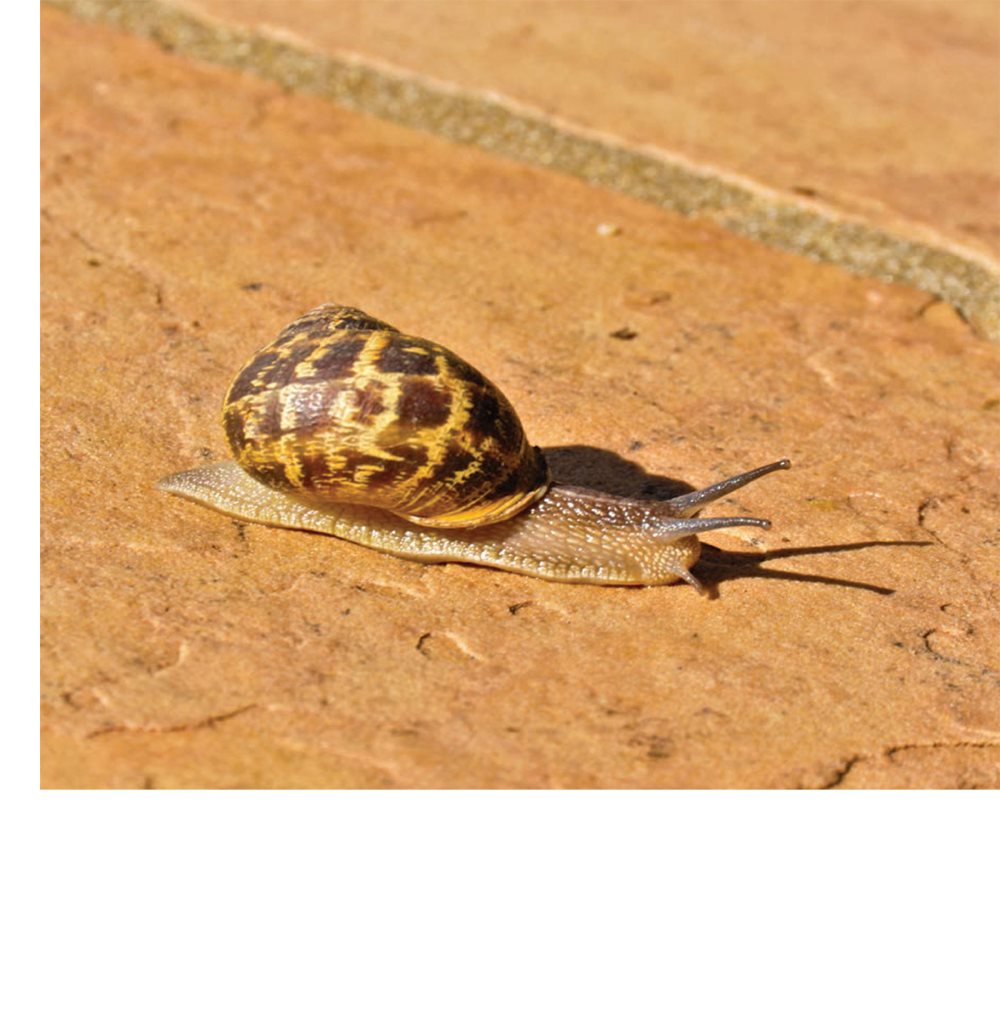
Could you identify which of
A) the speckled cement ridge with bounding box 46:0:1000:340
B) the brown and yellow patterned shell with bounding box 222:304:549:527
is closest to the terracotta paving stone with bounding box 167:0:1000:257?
the speckled cement ridge with bounding box 46:0:1000:340

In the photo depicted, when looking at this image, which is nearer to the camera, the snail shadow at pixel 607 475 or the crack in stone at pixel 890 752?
the crack in stone at pixel 890 752

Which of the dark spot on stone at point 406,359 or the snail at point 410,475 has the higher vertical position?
the dark spot on stone at point 406,359

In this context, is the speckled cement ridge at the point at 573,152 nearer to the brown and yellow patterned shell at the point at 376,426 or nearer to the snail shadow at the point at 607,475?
the snail shadow at the point at 607,475

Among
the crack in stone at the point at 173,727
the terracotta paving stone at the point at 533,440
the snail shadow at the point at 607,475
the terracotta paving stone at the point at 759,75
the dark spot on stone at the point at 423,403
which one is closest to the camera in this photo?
the crack in stone at the point at 173,727

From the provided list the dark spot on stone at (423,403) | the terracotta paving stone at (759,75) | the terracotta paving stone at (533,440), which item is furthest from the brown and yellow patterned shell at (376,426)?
the terracotta paving stone at (759,75)

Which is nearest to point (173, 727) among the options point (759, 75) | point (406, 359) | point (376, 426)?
point (376, 426)

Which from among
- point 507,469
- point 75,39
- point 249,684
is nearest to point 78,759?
point 249,684

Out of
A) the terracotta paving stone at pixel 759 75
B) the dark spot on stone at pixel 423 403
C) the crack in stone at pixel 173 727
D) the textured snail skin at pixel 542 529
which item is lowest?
the crack in stone at pixel 173 727

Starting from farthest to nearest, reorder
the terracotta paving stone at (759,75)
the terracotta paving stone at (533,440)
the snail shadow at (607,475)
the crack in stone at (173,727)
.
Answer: the terracotta paving stone at (759,75), the snail shadow at (607,475), the terracotta paving stone at (533,440), the crack in stone at (173,727)
